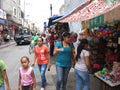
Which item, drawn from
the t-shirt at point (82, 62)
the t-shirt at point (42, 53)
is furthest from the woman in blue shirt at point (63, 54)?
the t-shirt at point (42, 53)

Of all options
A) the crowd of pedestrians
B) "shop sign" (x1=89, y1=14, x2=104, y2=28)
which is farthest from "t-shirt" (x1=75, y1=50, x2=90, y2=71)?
"shop sign" (x1=89, y1=14, x2=104, y2=28)

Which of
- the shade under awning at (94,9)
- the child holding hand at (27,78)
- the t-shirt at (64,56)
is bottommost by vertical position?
the child holding hand at (27,78)

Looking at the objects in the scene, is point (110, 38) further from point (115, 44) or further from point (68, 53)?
point (68, 53)

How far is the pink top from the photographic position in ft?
19.3

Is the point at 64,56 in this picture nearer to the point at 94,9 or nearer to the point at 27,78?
the point at 27,78

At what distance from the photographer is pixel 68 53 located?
7055 millimetres

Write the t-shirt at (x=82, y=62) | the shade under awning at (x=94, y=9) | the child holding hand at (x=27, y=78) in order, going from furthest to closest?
1. the t-shirt at (x=82, y=62)
2. the child holding hand at (x=27, y=78)
3. the shade under awning at (x=94, y=9)

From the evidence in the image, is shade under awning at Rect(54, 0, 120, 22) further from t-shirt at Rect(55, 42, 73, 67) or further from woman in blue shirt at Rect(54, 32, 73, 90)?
t-shirt at Rect(55, 42, 73, 67)

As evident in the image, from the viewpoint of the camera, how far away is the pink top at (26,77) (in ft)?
19.3

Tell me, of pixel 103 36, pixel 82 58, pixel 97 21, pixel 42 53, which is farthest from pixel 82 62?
pixel 97 21

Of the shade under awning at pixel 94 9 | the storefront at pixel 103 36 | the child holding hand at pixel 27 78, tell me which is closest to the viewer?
the shade under awning at pixel 94 9

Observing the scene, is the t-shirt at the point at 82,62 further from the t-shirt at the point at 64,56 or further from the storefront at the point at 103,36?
the storefront at the point at 103,36

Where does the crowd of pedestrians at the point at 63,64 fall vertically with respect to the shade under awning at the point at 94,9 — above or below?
below

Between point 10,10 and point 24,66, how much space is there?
150 feet
